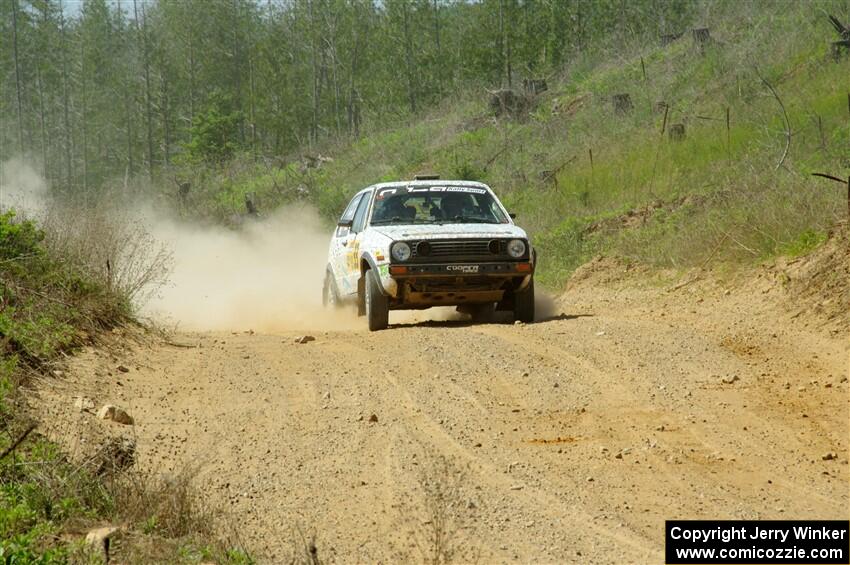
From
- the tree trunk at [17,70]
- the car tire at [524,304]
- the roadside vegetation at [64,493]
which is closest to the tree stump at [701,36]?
the car tire at [524,304]

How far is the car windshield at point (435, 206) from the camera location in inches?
515

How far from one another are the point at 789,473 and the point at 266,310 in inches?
478

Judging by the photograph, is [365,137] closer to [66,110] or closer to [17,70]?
[17,70]

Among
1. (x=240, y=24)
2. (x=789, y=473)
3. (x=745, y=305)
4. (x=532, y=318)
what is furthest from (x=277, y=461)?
(x=240, y=24)

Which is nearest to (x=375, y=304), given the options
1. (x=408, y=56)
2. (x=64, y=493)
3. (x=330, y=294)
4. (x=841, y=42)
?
(x=330, y=294)

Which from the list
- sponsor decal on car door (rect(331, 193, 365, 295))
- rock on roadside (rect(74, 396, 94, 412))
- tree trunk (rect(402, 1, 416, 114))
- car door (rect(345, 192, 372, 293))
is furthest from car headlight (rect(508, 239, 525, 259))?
tree trunk (rect(402, 1, 416, 114))

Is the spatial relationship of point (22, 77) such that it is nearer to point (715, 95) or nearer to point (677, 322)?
point (715, 95)

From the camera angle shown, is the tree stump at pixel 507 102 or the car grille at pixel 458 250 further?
the tree stump at pixel 507 102

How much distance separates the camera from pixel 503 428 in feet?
25.0

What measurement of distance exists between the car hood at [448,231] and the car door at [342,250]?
4.06ft

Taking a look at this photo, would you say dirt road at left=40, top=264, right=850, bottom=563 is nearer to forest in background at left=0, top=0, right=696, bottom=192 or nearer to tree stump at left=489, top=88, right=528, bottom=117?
tree stump at left=489, top=88, right=528, bottom=117

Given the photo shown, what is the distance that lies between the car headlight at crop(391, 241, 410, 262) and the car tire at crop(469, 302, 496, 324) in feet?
5.90

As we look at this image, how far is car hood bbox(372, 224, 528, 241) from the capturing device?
39.6 ft

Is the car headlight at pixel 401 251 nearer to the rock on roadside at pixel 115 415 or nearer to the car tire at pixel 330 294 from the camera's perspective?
the car tire at pixel 330 294
